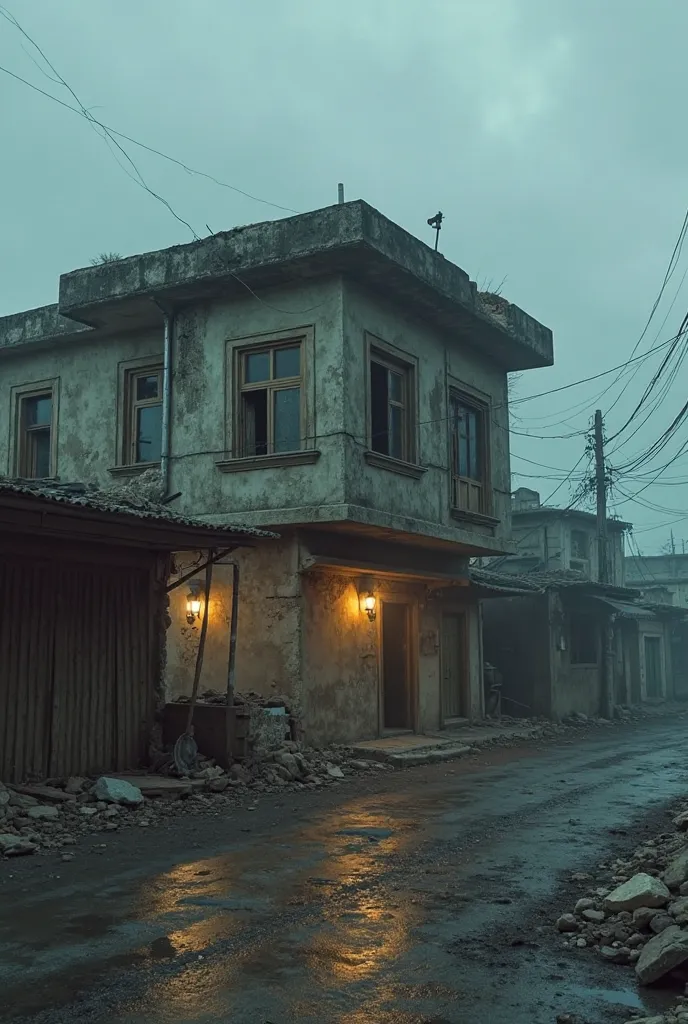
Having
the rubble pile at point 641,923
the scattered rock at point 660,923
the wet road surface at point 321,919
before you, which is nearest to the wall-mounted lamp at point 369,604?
the wet road surface at point 321,919

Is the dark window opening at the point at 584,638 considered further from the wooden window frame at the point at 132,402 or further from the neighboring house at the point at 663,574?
the neighboring house at the point at 663,574

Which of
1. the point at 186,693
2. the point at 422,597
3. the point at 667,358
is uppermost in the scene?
the point at 667,358

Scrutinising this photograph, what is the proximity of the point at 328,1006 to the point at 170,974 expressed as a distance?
914mm

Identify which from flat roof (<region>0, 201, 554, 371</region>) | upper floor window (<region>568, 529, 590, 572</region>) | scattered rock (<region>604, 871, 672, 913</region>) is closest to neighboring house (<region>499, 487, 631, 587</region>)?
upper floor window (<region>568, 529, 590, 572</region>)

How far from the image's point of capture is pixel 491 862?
25.3 feet

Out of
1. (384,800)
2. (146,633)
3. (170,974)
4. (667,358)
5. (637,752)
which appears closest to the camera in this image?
(170,974)

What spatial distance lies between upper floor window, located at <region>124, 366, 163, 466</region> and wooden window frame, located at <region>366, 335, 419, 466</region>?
12.9 feet

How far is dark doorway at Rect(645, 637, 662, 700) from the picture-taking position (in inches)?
1270

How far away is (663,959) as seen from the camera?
4.88 metres

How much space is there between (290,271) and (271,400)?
6.50 ft

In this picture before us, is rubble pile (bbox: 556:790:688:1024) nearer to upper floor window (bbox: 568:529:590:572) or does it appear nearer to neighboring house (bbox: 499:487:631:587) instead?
neighboring house (bbox: 499:487:631:587)

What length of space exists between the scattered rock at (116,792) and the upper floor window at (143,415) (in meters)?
7.27

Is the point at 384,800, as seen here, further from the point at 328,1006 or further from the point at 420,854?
the point at 328,1006

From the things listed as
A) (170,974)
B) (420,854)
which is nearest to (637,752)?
(420,854)
